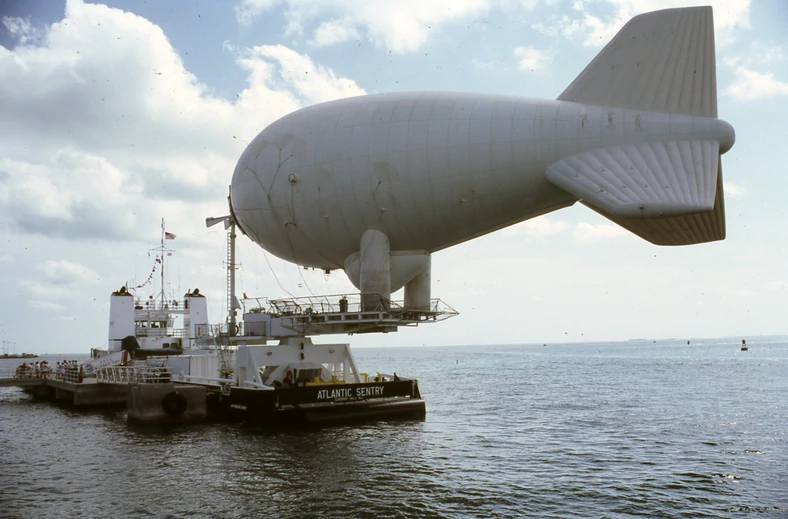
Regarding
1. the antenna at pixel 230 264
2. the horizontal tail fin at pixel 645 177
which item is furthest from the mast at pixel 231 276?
the horizontal tail fin at pixel 645 177

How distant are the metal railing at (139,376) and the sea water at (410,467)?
2.90m

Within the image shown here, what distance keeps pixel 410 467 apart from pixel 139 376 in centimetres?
2562

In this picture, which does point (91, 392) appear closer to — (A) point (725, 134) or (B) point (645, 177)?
(B) point (645, 177)

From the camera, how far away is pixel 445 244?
107 feet

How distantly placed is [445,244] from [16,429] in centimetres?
2639

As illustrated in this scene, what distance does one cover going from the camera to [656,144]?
82.8 ft

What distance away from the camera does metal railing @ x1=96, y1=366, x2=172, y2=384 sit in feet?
130

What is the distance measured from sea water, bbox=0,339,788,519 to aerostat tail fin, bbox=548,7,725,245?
9069mm

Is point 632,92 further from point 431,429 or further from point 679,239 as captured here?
point 431,429

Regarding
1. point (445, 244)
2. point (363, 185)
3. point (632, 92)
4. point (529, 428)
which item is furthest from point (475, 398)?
point (632, 92)

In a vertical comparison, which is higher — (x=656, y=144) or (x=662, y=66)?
(x=662, y=66)

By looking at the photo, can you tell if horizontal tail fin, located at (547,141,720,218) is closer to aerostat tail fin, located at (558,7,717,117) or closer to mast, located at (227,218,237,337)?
aerostat tail fin, located at (558,7,717,117)

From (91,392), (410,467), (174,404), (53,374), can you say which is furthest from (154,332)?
(410,467)

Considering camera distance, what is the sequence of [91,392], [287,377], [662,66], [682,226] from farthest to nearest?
[91,392], [287,377], [682,226], [662,66]
